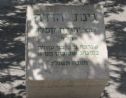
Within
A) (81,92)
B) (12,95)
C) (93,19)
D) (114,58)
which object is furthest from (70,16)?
(114,58)

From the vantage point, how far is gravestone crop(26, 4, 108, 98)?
24.5ft

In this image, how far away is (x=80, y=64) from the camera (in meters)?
7.60

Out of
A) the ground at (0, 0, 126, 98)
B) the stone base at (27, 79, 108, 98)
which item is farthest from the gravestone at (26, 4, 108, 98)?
the ground at (0, 0, 126, 98)

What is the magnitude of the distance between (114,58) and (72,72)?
2927 millimetres

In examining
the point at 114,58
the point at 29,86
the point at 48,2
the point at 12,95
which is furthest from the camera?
the point at 48,2

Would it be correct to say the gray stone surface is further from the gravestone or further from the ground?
the ground

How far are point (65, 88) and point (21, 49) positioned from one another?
10.9ft

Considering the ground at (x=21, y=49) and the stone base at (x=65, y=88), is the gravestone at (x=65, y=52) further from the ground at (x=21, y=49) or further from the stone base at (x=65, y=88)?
the ground at (x=21, y=49)

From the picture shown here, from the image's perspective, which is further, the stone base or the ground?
the ground

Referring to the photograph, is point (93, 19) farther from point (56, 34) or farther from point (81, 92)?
point (81, 92)

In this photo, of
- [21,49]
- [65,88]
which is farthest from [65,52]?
[21,49]

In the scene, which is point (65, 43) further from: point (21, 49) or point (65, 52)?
point (21, 49)

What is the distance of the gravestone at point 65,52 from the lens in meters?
7.48

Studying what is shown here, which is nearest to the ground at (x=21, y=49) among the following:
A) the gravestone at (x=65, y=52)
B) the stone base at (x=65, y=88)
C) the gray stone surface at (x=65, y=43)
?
the stone base at (x=65, y=88)
